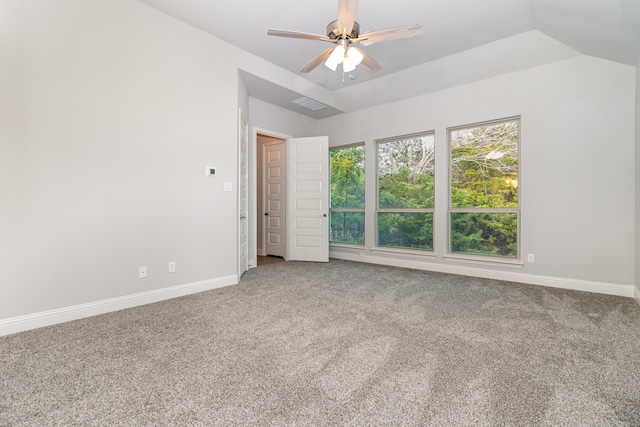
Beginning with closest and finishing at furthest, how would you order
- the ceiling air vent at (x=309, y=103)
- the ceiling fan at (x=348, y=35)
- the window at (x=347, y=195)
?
the ceiling fan at (x=348, y=35) < the ceiling air vent at (x=309, y=103) < the window at (x=347, y=195)

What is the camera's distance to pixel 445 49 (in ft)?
12.6

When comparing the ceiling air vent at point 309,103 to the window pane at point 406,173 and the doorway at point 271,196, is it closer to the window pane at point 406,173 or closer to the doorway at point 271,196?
the doorway at point 271,196

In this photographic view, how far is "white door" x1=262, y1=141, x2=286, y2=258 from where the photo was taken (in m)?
6.02

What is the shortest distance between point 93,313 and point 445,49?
4.98 meters

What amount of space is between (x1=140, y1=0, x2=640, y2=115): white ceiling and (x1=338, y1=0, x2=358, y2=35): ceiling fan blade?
724mm

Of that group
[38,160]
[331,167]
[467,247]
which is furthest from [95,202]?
[467,247]

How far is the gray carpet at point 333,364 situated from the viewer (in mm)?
1429

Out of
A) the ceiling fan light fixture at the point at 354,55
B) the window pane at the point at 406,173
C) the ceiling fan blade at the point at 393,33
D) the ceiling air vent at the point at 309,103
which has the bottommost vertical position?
the window pane at the point at 406,173

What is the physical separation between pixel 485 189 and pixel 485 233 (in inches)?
25.4

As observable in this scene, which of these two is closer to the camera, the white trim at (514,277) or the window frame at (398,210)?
the white trim at (514,277)

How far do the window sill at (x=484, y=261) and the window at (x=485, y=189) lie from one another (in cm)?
10

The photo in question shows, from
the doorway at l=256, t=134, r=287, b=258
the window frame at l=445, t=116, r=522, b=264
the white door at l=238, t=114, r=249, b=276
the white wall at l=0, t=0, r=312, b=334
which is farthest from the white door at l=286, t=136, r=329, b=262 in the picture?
the window frame at l=445, t=116, r=522, b=264

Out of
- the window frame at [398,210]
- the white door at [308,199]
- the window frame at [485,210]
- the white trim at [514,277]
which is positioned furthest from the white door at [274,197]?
the window frame at [485,210]

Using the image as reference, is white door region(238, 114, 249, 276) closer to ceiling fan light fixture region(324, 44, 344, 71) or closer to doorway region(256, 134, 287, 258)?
doorway region(256, 134, 287, 258)
